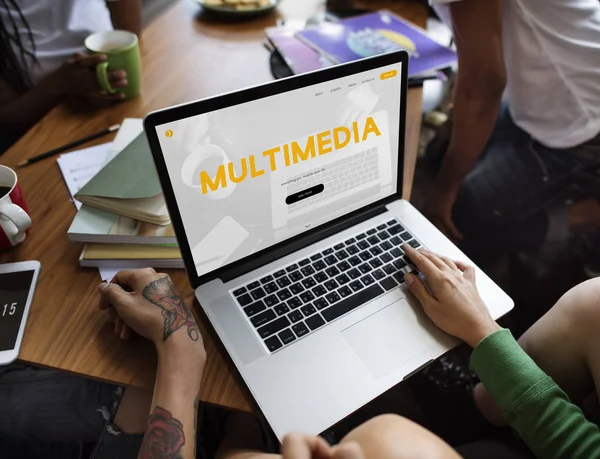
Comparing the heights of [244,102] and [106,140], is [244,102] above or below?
above

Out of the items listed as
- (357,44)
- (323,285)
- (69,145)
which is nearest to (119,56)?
(69,145)

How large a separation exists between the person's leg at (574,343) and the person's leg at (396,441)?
413 millimetres

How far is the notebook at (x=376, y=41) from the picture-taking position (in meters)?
1.12

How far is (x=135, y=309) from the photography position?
62 centimetres

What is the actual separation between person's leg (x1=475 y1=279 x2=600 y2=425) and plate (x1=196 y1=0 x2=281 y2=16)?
110 cm

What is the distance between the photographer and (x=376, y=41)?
1.17 metres

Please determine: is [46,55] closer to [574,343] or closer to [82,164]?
[82,164]

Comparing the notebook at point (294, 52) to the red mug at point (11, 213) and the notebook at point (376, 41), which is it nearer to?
the notebook at point (376, 41)

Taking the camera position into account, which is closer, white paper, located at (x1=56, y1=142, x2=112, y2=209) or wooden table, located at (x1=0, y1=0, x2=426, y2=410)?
wooden table, located at (x1=0, y1=0, x2=426, y2=410)

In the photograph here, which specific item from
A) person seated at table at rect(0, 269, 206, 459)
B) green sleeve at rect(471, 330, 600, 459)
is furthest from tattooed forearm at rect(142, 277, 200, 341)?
green sleeve at rect(471, 330, 600, 459)

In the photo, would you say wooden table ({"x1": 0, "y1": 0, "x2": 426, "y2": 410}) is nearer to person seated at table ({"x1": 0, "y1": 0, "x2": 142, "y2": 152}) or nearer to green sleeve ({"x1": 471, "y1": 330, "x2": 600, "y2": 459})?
person seated at table ({"x1": 0, "y1": 0, "x2": 142, "y2": 152})

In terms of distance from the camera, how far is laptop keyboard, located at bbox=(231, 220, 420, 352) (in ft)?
2.17

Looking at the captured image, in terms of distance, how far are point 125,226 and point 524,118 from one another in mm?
1029

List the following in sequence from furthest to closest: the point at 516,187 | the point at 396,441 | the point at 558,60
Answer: the point at 516,187 < the point at 558,60 < the point at 396,441
